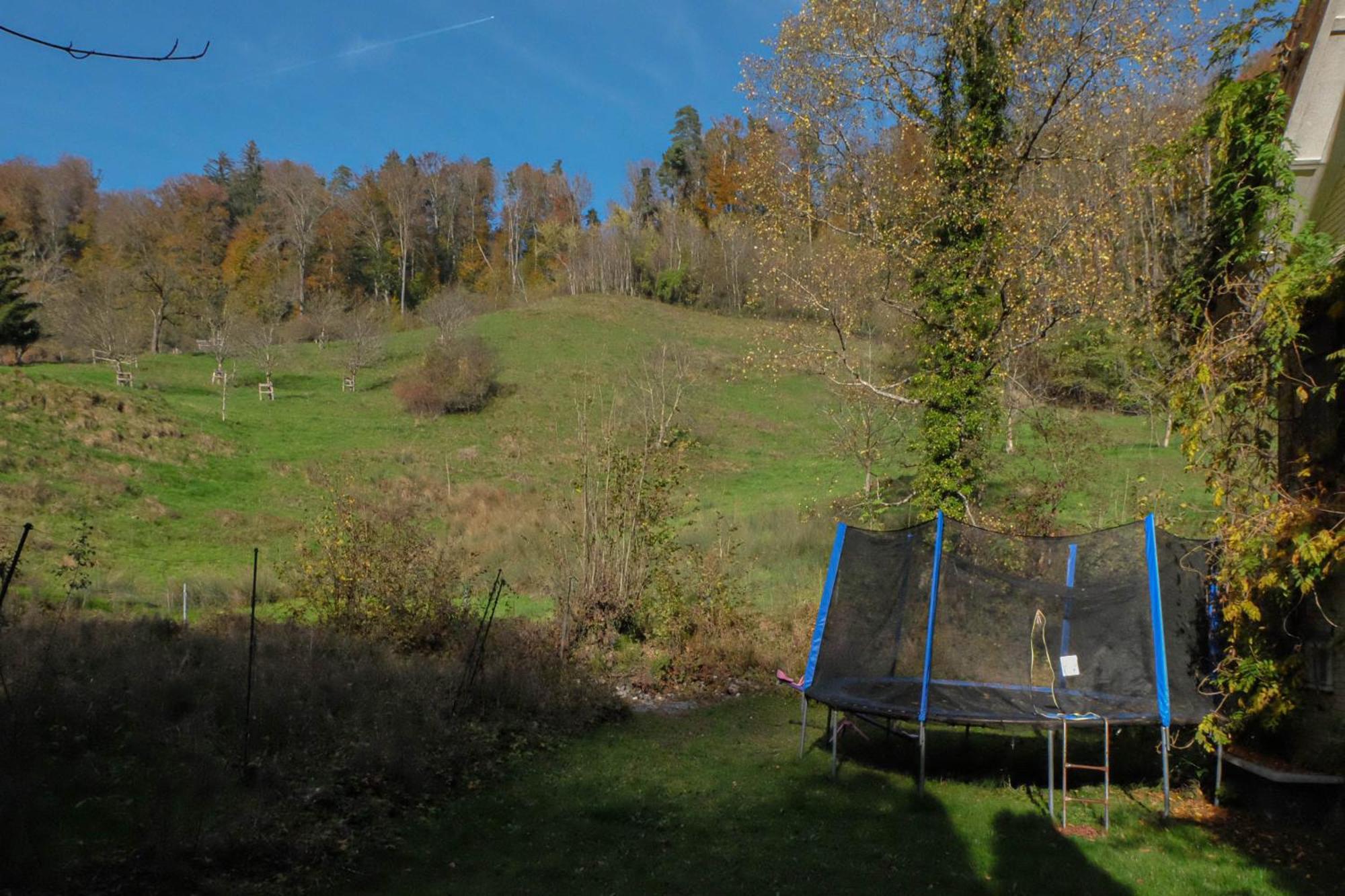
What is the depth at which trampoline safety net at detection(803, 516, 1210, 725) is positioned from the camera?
8.37 m

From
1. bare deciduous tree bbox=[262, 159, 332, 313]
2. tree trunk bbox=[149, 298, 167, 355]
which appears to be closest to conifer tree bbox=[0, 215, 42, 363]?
tree trunk bbox=[149, 298, 167, 355]

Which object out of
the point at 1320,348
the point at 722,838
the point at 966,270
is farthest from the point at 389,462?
the point at 1320,348

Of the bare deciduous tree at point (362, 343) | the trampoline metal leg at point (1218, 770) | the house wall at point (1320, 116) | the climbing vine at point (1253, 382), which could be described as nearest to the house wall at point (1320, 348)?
the house wall at point (1320, 116)

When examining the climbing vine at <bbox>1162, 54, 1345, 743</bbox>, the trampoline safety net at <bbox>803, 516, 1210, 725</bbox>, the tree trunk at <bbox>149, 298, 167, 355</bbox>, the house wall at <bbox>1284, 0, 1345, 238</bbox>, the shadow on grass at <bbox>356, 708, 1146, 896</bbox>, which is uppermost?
the tree trunk at <bbox>149, 298, 167, 355</bbox>

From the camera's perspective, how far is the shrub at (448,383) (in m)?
40.6

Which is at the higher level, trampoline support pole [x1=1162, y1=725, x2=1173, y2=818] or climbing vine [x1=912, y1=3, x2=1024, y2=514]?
climbing vine [x1=912, y1=3, x2=1024, y2=514]

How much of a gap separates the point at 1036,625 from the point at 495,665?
20.3 ft

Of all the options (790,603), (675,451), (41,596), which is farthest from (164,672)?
(790,603)

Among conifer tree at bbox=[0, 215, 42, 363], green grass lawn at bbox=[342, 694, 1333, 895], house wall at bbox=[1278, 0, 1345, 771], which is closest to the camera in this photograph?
green grass lawn at bbox=[342, 694, 1333, 895]

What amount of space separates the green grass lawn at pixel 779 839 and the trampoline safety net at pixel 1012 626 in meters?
0.85

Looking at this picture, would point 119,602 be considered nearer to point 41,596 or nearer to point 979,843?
point 41,596

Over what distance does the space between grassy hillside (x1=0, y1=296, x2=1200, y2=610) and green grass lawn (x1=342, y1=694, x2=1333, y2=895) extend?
5.61 meters

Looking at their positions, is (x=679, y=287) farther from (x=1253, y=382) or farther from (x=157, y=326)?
(x=1253, y=382)

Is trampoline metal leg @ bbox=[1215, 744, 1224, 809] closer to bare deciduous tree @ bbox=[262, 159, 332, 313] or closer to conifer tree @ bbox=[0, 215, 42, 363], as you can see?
conifer tree @ bbox=[0, 215, 42, 363]
